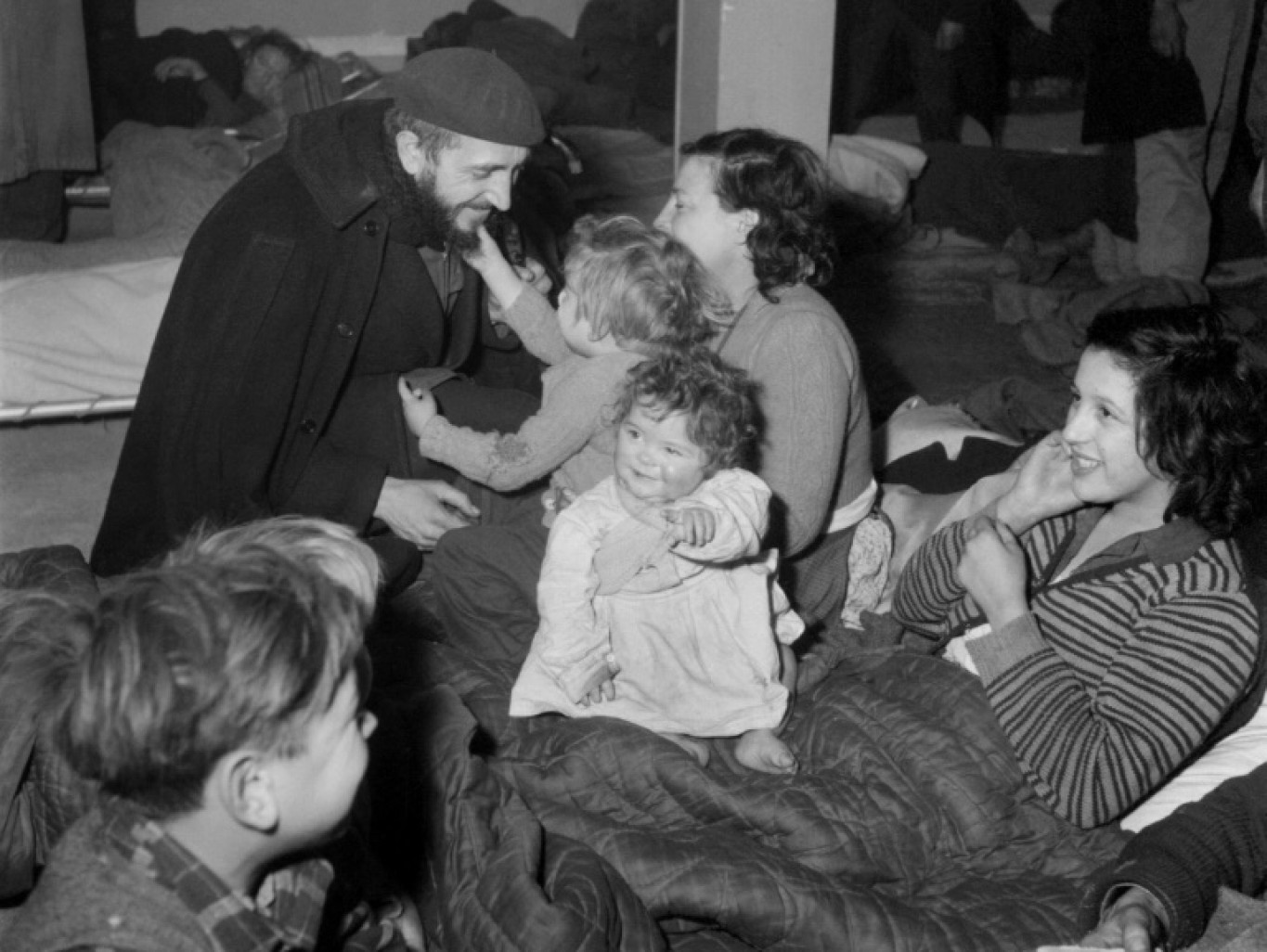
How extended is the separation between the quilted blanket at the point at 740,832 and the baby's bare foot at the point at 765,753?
3 cm

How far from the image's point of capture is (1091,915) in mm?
1988

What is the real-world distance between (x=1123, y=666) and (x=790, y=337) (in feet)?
2.77

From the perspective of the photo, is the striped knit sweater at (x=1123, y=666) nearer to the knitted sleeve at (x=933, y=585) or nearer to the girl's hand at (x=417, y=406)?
the knitted sleeve at (x=933, y=585)

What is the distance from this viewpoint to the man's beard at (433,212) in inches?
108

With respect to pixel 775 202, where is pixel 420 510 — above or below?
below

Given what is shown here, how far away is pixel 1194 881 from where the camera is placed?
6.33ft

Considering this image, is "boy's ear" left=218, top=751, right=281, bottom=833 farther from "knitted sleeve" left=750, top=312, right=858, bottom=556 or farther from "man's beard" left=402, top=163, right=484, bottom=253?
"man's beard" left=402, top=163, right=484, bottom=253

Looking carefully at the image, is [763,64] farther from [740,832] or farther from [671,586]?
[740,832]

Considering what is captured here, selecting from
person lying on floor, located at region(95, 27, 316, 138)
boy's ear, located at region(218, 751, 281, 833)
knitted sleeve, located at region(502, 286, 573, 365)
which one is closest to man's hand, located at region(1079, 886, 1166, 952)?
boy's ear, located at region(218, 751, 281, 833)

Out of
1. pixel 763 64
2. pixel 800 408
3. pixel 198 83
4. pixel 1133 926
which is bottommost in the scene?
pixel 1133 926

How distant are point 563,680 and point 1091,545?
90 centimetres

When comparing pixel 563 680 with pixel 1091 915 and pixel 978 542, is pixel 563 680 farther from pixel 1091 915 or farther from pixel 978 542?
pixel 1091 915

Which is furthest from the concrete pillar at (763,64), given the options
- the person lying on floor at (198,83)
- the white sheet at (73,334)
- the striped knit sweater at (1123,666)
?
the striped knit sweater at (1123,666)

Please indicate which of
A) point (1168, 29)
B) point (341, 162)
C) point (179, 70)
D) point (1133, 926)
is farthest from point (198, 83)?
point (1133, 926)
